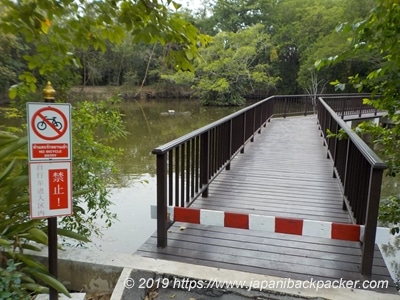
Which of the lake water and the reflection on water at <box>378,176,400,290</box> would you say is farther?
the lake water

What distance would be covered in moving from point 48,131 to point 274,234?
2.13 m

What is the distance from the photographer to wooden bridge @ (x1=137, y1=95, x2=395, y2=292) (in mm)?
2438

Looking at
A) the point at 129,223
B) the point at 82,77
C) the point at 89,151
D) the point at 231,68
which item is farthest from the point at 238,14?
the point at 89,151

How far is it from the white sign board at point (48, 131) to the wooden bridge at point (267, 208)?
32.4 inches

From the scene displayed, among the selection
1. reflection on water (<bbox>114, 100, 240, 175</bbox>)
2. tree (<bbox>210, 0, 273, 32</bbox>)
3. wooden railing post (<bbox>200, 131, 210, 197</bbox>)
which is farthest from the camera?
tree (<bbox>210, 0, 273, 32</bbox>)

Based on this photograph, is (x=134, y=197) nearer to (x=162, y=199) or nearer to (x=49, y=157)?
(x=162, y=199)

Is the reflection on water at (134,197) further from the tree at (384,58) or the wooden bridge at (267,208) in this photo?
the tree at (384,58)

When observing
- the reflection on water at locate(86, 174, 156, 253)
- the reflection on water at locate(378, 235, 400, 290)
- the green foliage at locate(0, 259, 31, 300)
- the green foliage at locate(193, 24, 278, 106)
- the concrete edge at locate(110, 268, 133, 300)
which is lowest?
the reflection on water at locate(378, 235, 400, 290)

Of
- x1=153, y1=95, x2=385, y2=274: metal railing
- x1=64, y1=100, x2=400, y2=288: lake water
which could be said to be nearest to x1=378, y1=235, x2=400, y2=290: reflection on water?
x1=64, y1=100, x2=400, y2=288: lake water

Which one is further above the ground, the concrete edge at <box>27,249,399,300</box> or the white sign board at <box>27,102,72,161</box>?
the white sign board at <box>27,102,72,161</box>

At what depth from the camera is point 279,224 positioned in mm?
2551

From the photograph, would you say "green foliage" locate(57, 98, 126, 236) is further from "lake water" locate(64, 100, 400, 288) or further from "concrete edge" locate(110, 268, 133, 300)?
"concrete edge" locate(110, 268, 133, 300)

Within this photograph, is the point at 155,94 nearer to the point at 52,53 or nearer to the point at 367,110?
the point at 367,110

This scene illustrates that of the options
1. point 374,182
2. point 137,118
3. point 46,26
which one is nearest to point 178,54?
point 46,26
